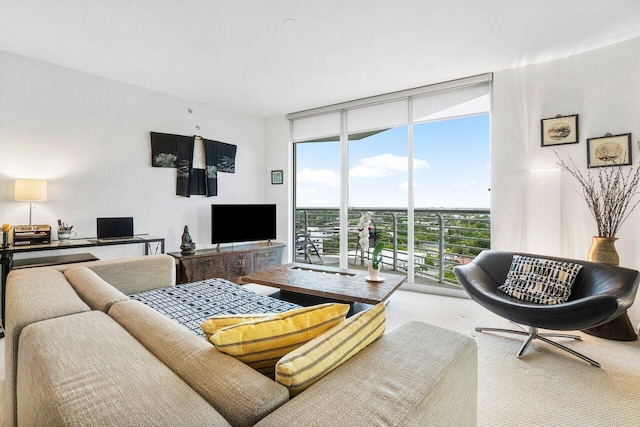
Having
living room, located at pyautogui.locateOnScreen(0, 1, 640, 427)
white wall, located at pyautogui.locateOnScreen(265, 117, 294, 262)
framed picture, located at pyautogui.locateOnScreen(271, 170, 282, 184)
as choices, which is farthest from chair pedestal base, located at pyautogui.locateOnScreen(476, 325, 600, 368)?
framed picture, located at pyautogui.locateOnScreen(271, 170, 282, 184)

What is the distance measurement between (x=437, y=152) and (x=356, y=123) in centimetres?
116

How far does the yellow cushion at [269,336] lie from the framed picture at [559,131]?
3.21 meters

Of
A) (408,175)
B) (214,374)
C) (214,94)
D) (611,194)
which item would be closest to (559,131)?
(611,194)

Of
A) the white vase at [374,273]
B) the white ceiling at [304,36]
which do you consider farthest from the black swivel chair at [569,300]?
the white ceiling at [304,36]

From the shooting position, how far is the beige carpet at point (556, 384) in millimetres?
1569

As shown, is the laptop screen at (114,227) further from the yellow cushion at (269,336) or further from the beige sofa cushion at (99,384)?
the yellow cushion at (269,336)

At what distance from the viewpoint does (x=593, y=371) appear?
1976 millimetres

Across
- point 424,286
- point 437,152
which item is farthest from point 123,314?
point 437,152

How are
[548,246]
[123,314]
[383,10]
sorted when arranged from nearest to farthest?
[123,314], [383,10], [548,246]

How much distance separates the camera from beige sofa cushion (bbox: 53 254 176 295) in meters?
2.13

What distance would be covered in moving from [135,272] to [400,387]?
2146 mm

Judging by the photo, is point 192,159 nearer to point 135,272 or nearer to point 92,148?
point 92,148

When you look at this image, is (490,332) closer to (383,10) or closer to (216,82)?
(383,10)

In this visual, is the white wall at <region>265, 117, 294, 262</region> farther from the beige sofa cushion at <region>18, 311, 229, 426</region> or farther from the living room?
the beige sofa cushion at <region>18, 311, 229, 426</region>
